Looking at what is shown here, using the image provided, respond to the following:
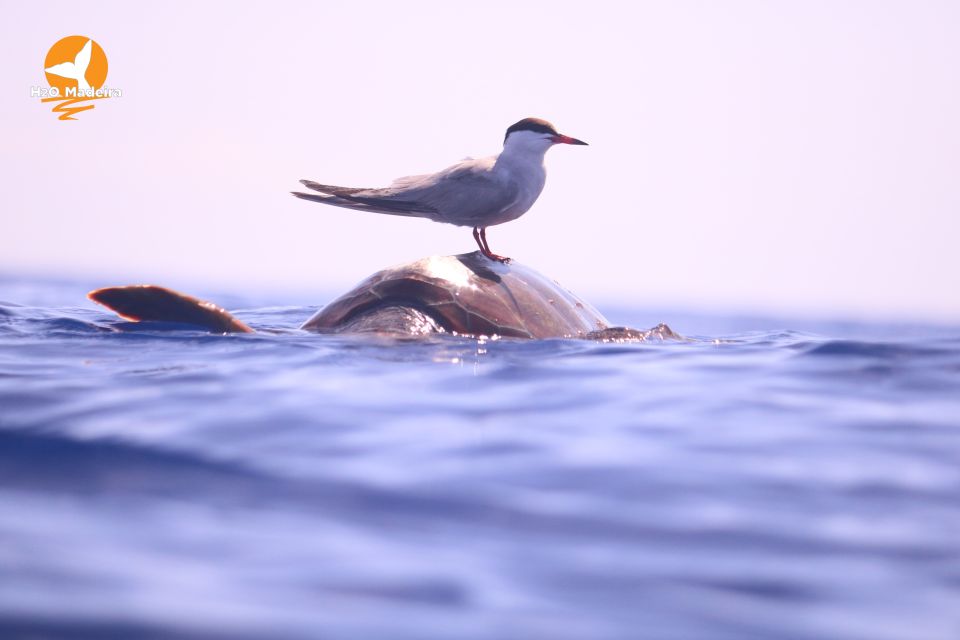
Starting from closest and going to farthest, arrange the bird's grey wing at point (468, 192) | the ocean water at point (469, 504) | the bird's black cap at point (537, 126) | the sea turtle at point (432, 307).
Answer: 1. the ocean water at point (469, 504)
2. the sea turtle at point (432, 307)
3. the bird's grey wing at point (468, 192)
4. the bird's black cap at point (537, 126)

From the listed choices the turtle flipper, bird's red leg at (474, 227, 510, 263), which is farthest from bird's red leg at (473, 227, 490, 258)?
the turtle flipper

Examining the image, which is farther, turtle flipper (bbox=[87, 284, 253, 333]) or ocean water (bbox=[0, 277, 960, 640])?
turtle flipper (bbox=[87, 284, 253, 333])

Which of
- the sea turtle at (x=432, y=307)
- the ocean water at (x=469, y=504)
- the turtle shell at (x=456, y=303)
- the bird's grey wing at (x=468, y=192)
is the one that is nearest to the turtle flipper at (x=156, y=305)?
the sea turtle at (x=432, y=307)

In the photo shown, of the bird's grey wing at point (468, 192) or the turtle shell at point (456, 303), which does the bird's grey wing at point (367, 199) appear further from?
the turtle shell at point (456, 303)

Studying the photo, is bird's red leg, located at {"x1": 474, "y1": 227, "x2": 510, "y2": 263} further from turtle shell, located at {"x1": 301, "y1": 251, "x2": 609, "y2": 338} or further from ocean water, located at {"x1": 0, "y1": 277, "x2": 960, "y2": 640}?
ocean water, located at {"x1": 0, "y1": 277, "x2": 960, "y2": 640}

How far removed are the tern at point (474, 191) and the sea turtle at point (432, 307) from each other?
0.43 m

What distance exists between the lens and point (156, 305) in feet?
19.4

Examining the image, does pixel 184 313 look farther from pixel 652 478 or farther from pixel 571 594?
pixel 571 594

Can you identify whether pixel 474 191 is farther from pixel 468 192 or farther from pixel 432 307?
pixel 432 307

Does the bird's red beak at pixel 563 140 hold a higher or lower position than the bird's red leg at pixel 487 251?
higher

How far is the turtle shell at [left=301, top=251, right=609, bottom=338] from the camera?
6395 millimetres

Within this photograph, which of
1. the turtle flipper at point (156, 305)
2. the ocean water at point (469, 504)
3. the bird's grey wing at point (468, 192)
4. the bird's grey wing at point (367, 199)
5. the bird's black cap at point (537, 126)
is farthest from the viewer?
the bird's black cap at point (537, 126)

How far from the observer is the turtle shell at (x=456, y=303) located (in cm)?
639

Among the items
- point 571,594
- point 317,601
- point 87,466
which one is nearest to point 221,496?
point 87,466
